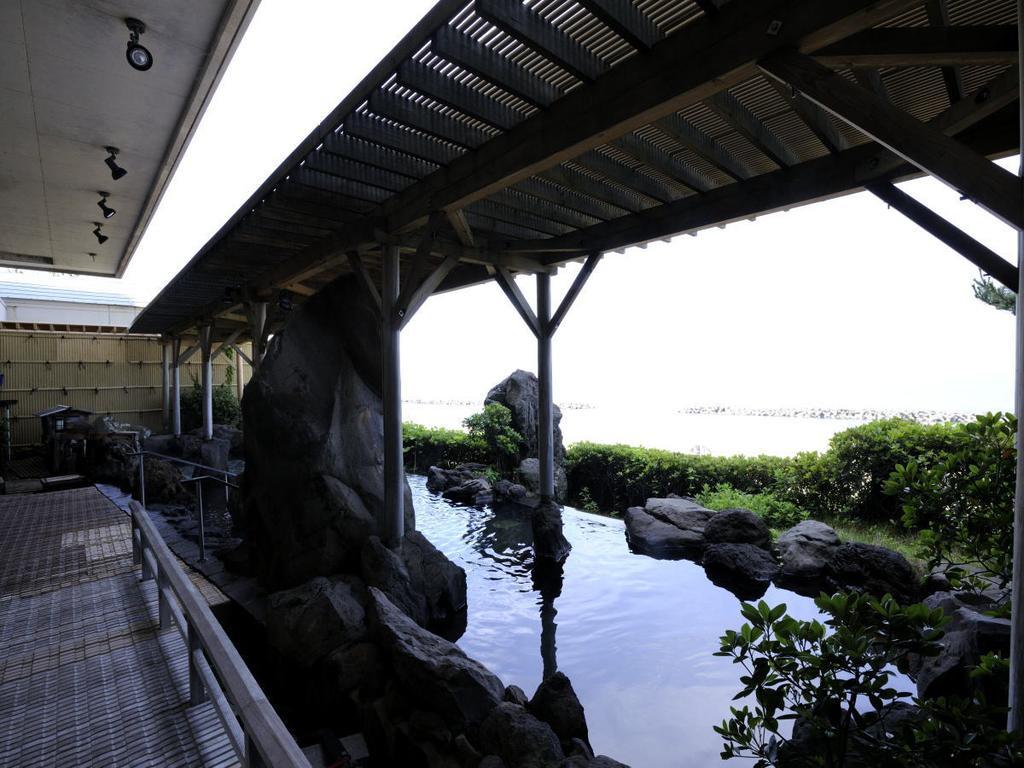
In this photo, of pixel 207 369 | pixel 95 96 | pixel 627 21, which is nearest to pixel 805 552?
pixel 627 21

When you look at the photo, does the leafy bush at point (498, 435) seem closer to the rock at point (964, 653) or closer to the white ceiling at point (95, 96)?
the white ceiling at point (95, 96)

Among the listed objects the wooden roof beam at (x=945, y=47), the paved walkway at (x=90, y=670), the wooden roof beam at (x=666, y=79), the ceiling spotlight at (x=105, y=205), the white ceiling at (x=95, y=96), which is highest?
the white ceiling at (x=95, y=96)

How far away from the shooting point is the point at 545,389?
22.3 feet

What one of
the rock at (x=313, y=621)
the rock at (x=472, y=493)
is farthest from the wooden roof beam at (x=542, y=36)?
the rock at (x=472, y=493)

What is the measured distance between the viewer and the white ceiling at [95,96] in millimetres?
3520

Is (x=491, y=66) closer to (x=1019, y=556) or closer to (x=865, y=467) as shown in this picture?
(x=1019, y=556)

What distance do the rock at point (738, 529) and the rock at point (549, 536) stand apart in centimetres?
186

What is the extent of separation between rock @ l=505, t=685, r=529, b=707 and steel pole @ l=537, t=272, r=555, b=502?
3091mm

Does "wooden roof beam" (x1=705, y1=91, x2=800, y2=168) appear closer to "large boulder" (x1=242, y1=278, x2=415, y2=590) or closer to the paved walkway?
"large boulder" (x1=242, y1=278, x2=415, y2=590)

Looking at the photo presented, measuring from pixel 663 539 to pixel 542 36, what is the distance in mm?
5832

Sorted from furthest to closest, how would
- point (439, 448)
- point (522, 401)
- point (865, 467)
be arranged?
point (439, 448) < point (522, 401) < point (865, 467)

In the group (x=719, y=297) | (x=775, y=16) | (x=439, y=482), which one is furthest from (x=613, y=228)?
(x=719, y=297)

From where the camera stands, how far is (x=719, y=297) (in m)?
13.1

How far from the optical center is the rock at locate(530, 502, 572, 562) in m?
6.40
